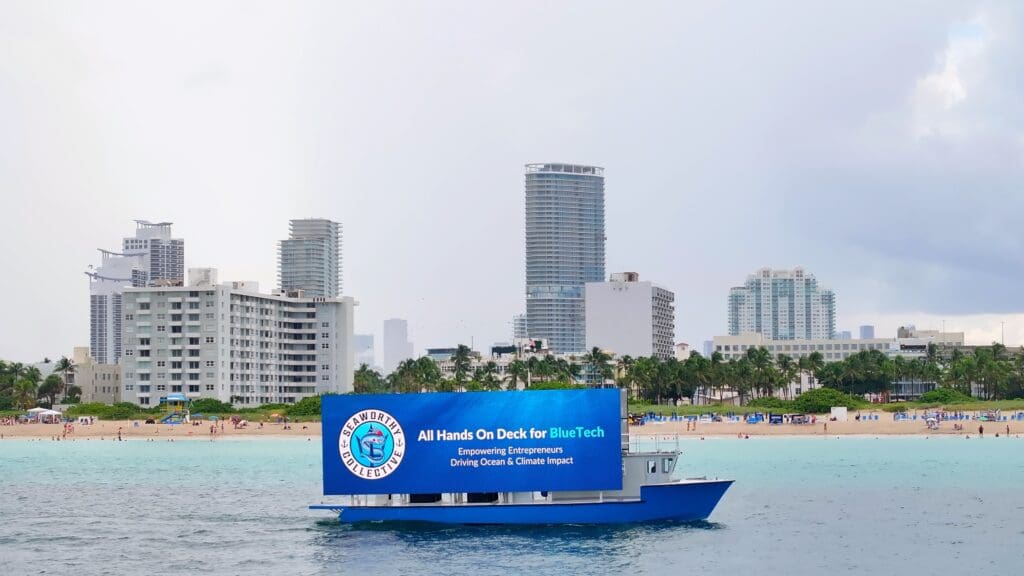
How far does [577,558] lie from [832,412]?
143460 millimetres

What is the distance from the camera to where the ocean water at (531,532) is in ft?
186

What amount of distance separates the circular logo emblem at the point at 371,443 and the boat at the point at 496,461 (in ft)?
0.15

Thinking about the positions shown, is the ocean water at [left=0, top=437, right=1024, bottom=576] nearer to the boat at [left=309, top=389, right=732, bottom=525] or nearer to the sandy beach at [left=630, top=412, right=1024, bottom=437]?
the boat at [left=309, top=389, right=732, bottom=525]

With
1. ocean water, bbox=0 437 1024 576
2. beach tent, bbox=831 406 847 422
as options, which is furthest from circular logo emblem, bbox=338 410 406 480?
beach tent, bbox=831 406 847 422

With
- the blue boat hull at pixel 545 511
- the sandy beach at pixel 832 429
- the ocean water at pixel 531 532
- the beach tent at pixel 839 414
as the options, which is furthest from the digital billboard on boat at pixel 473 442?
the beach tent at pixel 839 414

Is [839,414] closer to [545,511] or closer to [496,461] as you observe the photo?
[545,511]

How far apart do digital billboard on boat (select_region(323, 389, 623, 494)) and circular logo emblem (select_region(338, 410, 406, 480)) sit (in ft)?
0.15

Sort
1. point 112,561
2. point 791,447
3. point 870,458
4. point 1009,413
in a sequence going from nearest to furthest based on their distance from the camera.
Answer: point 112,561
point 870,458
point 791,447
point 1009,413

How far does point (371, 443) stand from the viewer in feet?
204

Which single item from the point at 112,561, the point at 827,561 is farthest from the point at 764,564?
the point at 112,561

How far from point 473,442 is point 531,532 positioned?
480 centimetres

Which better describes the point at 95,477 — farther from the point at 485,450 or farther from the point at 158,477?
the point at 485,450

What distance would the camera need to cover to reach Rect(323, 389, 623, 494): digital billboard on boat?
198ft

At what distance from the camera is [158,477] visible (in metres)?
118
